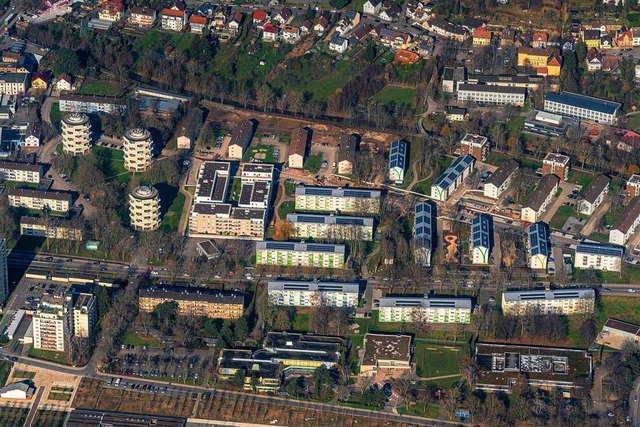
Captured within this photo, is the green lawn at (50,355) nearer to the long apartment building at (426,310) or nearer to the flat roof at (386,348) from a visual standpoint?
the flat roof at (386,348)

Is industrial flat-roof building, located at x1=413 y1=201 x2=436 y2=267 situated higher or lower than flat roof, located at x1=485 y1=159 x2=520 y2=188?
lower

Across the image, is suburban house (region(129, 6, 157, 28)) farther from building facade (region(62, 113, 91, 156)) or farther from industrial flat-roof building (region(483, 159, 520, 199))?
industrial flat-roof building (region(483, 159, 520, 199))

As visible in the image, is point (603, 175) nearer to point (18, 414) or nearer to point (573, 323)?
point (573, 323)

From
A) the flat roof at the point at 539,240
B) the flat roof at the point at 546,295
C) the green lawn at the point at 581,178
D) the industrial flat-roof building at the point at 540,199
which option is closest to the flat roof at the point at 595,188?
the green lawn at the point at 581,178

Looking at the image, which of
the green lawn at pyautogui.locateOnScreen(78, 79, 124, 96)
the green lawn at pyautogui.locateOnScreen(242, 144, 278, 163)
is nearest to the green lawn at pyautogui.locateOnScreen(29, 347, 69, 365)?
the green lawn at pyautogui.locateOnScreen(242, 144, 278, 163)

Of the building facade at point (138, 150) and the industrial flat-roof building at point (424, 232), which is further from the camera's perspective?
the building facade at point (138, 150)
